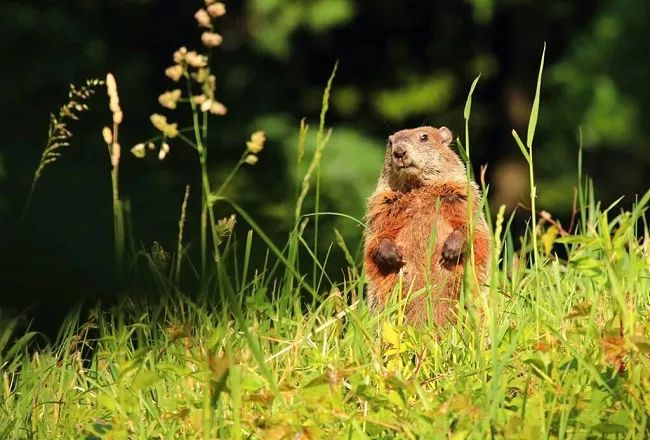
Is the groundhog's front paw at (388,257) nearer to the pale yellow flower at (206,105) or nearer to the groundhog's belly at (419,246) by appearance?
the groundhog's belly at (419,246)

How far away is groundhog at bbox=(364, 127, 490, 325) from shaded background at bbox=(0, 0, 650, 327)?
3.35 m

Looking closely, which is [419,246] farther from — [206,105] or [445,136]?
[206,105]

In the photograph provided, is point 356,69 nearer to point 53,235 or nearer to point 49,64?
point 49,64

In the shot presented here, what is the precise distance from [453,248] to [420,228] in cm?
22

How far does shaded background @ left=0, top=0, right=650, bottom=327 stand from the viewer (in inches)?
363

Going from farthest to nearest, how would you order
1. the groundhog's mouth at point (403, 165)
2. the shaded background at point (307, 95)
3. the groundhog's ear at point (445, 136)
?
the shaded background at point (307, 95)
the groundhog's ear at point (445, 136)
the groundhog's mouth at point (403, 165)

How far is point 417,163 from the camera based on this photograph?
432 cm

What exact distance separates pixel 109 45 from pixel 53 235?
312 cm

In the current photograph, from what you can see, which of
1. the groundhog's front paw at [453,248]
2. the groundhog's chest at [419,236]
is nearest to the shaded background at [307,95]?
the groundhog's chest at [419,236]

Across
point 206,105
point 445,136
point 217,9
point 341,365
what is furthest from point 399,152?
point 206,105

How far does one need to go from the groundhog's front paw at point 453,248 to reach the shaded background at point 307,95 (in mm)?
3791

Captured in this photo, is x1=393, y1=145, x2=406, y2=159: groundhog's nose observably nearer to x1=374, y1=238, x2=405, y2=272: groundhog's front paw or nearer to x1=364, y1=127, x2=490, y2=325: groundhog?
x1=364, y1=127, x2=490, y2=325: groundhog

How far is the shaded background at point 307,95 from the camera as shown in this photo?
9.22 meters

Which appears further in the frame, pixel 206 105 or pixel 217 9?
pixel 217 9
